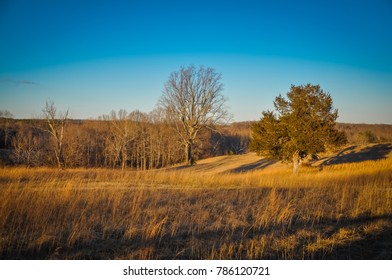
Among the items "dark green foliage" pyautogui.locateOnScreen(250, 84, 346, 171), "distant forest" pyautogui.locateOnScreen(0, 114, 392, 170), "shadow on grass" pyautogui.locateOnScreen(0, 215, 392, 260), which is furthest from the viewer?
"distant forest" pyautogui.locateOnScreen(0, 114, 392, 170)

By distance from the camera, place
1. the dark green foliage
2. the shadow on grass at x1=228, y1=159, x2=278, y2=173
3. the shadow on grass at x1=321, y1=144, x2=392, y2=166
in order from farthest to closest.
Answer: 1. the shadow on grass at x1=228, y1=159, x2=278, y2=173
2. the shadow on grass at x1=321, y1=144, x2=392, y2=166
3. the dark green foliage

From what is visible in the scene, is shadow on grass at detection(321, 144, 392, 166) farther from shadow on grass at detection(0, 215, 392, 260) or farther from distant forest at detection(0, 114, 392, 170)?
distant forest at detection(0, 114, 392, 170)

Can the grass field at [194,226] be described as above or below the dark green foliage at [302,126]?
below

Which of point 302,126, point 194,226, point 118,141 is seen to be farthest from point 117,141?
point 194,226

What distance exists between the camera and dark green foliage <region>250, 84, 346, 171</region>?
15.3 meters

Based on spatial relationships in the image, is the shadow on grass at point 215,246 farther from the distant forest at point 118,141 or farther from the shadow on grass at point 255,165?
the distant forest at point 118,141

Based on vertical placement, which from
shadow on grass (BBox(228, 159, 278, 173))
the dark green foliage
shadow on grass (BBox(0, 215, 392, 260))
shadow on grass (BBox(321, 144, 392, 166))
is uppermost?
the dark green foliage

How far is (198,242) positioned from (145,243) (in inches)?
39.7

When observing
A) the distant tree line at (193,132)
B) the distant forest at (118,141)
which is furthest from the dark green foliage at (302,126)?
the distant forest at (118,141)

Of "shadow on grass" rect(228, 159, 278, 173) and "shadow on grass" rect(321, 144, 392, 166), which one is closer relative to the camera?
"shadow on grass" rect(321, 144, 392, 166)

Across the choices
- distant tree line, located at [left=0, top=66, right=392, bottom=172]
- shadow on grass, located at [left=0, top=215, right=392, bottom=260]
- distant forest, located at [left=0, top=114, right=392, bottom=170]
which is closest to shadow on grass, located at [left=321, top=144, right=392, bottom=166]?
distant tree line, located at [left=0, top=66, right=392, bottom=172]

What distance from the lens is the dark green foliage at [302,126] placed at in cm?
1530

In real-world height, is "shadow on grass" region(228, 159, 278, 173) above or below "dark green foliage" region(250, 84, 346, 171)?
below

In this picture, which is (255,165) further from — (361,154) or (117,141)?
(117,141)
